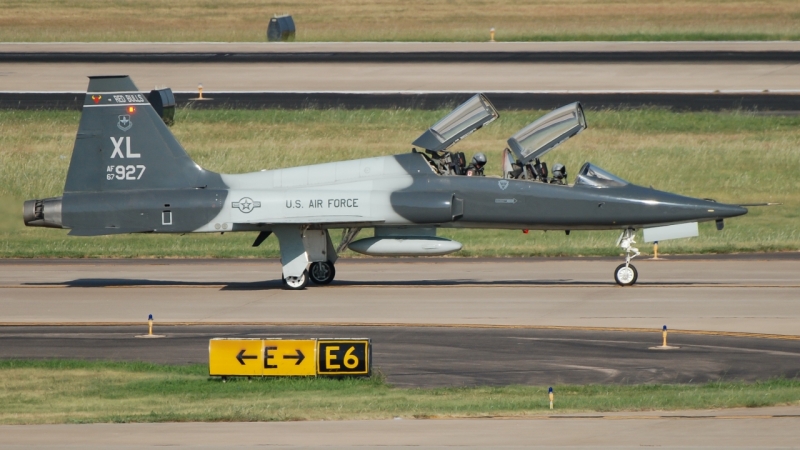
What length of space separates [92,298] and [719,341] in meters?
12.9

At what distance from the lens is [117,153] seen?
25.3m

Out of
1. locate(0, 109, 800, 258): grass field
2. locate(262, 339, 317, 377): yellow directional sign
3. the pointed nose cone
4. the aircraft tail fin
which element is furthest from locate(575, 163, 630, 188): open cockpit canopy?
locate(262, 339, 317, 377): yellow directional sign

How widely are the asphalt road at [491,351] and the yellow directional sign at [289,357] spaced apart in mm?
1253

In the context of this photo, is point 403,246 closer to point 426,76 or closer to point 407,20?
point 426,76

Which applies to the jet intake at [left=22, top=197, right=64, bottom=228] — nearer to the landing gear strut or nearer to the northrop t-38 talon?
the northrop t-38 talon

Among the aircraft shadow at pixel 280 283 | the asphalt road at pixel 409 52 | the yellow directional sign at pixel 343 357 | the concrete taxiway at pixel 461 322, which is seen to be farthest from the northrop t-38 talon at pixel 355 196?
the asphalt road at pixel 409 52

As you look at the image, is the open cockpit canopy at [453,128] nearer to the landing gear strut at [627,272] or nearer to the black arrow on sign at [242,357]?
the landing gear strut at [627,272]

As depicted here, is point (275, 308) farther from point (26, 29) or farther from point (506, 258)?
point (26, 29)

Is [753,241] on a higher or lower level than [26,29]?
lower

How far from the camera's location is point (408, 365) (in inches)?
717

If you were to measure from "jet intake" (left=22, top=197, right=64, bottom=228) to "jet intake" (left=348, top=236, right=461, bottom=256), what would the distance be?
20.6 feet

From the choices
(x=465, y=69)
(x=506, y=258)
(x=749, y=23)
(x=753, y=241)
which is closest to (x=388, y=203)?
(x=506, y=258)

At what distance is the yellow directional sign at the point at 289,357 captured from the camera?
56.4ft

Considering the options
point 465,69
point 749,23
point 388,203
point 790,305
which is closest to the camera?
point 790,305
